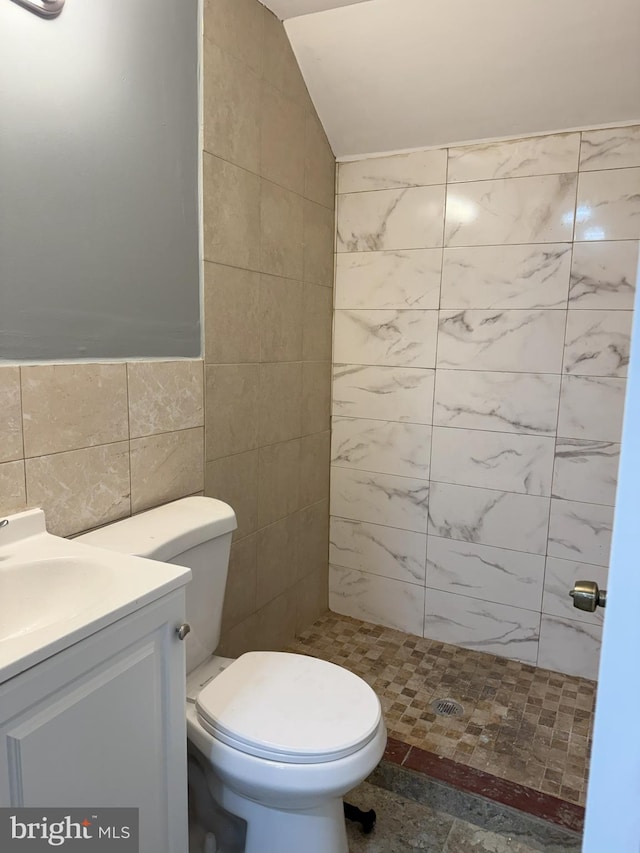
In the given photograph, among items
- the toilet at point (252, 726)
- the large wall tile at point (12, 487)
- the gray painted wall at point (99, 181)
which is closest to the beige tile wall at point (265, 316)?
the gray painted wall at point (99, 181)

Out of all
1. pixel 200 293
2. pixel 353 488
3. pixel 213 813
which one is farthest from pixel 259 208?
pixel 213 813

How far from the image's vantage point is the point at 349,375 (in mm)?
2566

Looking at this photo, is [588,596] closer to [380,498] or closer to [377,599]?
[380,498]

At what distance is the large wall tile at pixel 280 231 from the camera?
201 centimetres

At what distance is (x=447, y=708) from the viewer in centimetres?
207

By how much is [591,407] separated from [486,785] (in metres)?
1.29

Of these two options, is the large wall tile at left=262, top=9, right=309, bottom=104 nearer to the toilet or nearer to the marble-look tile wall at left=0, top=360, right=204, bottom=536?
the marble-look tile wall at left=0, top=360, right=204, bottom=536

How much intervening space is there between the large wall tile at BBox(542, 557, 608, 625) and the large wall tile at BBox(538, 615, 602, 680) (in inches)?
1.1

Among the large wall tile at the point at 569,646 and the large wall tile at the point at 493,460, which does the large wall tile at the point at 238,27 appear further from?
the large wall tile at the point at 569,646

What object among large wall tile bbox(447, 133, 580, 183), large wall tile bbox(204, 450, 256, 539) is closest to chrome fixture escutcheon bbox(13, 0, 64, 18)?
large wall tile bbox(204, 450, 256, 539)

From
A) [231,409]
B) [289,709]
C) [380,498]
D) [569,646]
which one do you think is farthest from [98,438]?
[569,646]

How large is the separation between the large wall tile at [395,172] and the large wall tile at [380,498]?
3.91 ft

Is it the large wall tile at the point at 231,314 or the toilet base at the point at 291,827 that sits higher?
the large wall tile at the point at 231,314

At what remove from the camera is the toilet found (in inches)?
48.5
